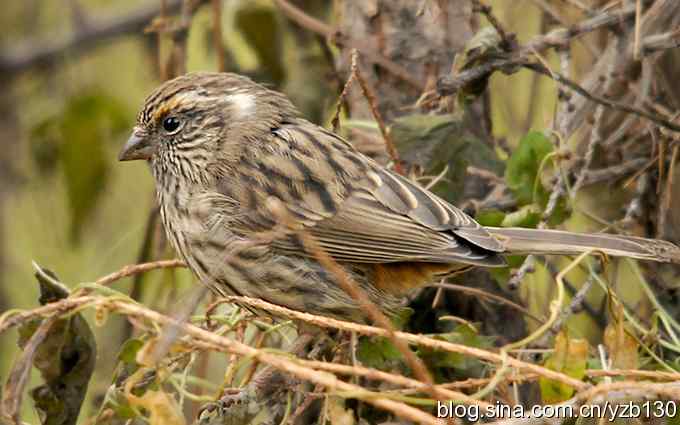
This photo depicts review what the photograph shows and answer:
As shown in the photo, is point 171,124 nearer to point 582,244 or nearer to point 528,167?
point 528,167

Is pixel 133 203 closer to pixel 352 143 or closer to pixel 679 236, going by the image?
pixel 352 143

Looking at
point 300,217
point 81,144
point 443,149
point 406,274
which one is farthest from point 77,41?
point 406,274

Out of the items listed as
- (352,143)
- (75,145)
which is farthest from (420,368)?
(75,145)

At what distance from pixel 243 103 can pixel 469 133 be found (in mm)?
795

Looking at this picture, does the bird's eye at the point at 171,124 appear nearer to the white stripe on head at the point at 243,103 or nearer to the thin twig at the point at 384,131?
the white stripe on head at the point at 243,103

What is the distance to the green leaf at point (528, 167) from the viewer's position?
12.0 ft

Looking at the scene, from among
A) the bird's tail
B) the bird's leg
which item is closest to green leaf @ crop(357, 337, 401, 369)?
the bird's leg

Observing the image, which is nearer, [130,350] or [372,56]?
[130,350]

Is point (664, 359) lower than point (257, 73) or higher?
lower

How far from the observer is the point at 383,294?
3793 millimetres

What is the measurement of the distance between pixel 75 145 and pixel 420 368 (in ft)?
10.5

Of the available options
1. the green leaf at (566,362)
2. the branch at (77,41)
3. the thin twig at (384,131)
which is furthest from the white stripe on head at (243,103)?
the branch at (77,41)

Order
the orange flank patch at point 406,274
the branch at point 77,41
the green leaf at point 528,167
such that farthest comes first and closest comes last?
the branch at point 77,41
the orange flank patch at point 406,274
the green leaf at point 528,167

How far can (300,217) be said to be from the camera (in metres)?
3.78
